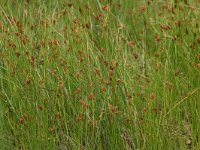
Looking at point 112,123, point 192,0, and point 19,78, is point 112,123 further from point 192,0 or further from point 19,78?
point 192,0

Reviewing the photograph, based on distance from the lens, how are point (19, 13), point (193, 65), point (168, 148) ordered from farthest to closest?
point (19, 13) → point (193, 65) → point (168, 148)

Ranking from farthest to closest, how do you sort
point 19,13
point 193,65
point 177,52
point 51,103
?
point 19,13, point 177,52, point 193,65, point 51,103

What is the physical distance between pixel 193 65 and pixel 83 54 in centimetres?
82

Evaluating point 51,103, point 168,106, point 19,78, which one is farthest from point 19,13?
point 168,106

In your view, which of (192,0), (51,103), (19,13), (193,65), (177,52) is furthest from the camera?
(192,0)

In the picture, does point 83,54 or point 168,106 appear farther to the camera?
point 83,54

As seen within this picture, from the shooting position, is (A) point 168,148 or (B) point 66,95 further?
(B) point 66,95

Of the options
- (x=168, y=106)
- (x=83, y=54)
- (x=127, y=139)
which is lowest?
(x=127, y=139)

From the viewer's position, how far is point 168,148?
132 inches

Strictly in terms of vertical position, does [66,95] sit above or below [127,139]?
above

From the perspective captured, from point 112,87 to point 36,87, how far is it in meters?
0.49

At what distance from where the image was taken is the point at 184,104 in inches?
148

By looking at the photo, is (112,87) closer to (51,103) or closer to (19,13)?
(51,103)

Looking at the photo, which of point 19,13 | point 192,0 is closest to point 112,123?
point 19,13
